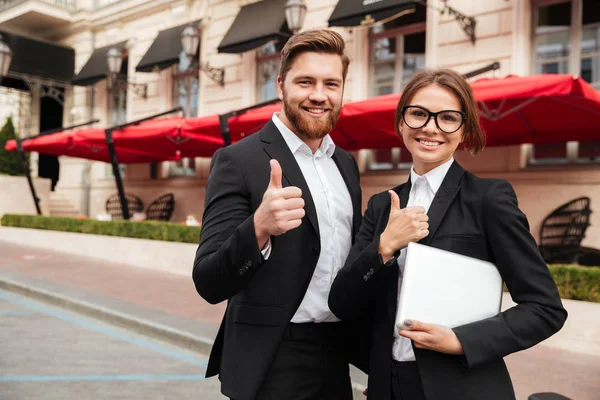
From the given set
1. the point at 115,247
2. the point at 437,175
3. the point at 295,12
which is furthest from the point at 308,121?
the point at 115,247

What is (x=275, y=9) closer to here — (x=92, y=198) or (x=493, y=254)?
(x=92, y=198)

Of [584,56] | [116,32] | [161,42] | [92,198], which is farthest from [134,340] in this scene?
[116,32]

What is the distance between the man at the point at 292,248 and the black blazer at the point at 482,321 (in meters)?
0.17

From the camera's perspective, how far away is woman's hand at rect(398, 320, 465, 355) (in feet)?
4.83

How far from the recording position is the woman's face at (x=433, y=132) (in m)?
1.70

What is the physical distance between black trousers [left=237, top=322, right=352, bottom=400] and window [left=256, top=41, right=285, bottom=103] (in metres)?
11.2

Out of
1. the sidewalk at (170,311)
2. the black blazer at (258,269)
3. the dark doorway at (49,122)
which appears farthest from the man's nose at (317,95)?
the dark doorway at (49,122)

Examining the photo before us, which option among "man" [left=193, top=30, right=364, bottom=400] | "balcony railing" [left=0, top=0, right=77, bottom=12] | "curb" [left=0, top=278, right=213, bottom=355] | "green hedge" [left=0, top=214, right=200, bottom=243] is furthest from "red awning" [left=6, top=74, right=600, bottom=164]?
"balcony railing" [left=0, top=0, right=77, bottom=12]

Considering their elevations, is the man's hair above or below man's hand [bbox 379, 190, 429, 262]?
above

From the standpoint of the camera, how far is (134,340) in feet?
19.1

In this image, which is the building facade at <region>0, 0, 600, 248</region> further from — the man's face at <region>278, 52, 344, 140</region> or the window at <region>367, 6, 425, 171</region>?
the man's face at <region>278, 52, 344, 140</region>

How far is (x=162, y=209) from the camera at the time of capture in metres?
13.7

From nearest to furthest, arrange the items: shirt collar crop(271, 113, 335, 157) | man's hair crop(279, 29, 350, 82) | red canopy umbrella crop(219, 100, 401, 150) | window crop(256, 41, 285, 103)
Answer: man's hair crop(279, 29, 350, 82), shirt collar crop(271, 113, 335, 157), red canopy umbrella crop(219, 100, 401, 150), window crop(256, 41, 285, 103)

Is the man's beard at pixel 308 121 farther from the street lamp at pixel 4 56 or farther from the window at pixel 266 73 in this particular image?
the street lamp at pixel 4 56
